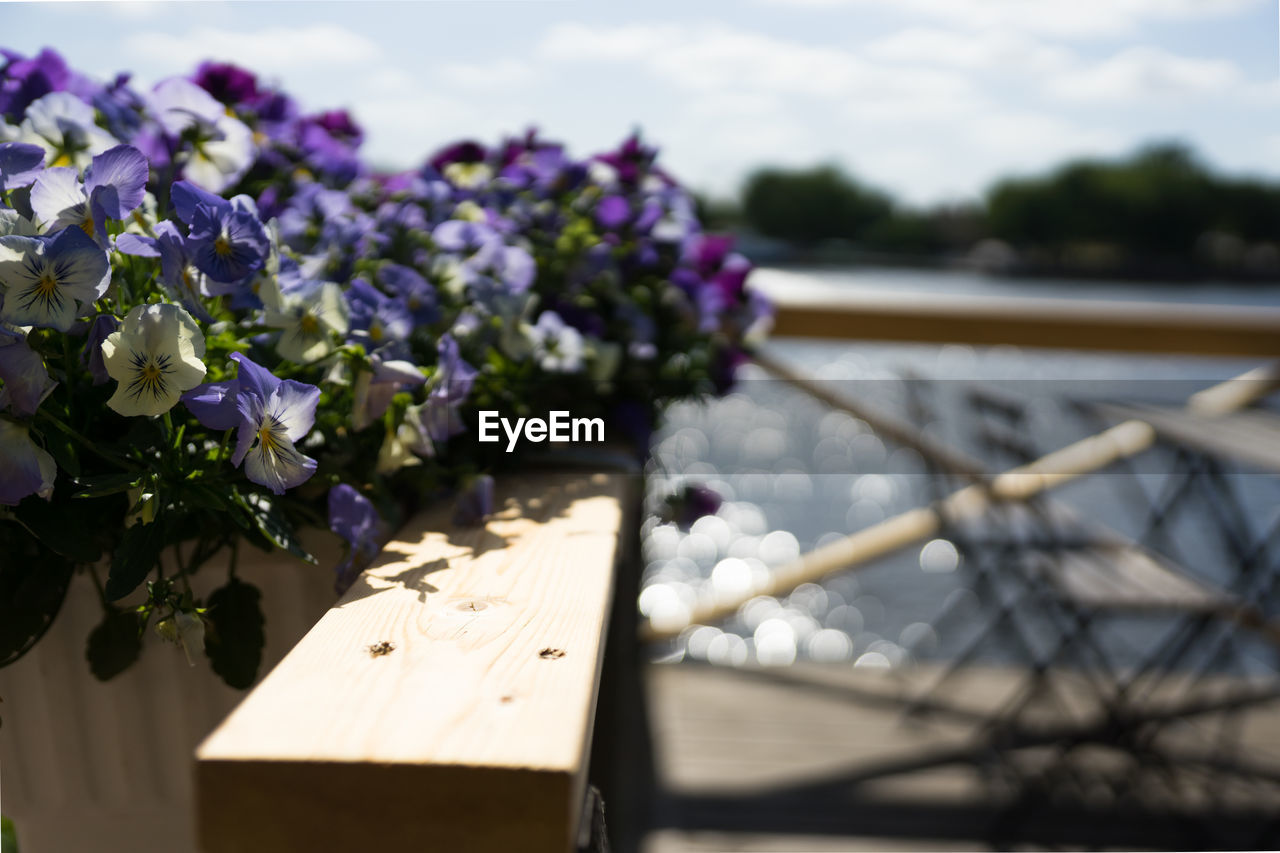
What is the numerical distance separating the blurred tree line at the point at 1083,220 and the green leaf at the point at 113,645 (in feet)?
20.3

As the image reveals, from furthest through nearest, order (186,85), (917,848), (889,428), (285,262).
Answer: (889,428) → (917,848) → (186,85) → (285,262)

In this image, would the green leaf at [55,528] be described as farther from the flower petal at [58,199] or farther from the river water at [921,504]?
the river water at [921,504]

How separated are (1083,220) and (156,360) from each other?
700 inches

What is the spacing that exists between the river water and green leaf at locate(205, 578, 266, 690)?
69 centimetres

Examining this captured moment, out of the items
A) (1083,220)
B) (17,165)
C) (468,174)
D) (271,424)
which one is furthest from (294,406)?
(1083,220)

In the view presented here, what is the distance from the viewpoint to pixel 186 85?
2.69ft

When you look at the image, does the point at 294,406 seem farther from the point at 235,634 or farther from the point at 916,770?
the point at 916,770

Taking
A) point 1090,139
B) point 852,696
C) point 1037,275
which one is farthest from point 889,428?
point 1090,139

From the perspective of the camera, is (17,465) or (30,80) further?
(30,80)

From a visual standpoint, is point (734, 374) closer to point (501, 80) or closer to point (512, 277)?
point (512, 277)

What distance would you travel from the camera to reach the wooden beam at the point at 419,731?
360 mm

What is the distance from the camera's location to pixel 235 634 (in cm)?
63

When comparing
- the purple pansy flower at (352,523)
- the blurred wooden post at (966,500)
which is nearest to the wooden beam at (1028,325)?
the blurred wooden post at (966,500)

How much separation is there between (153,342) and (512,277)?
1.41 feet
